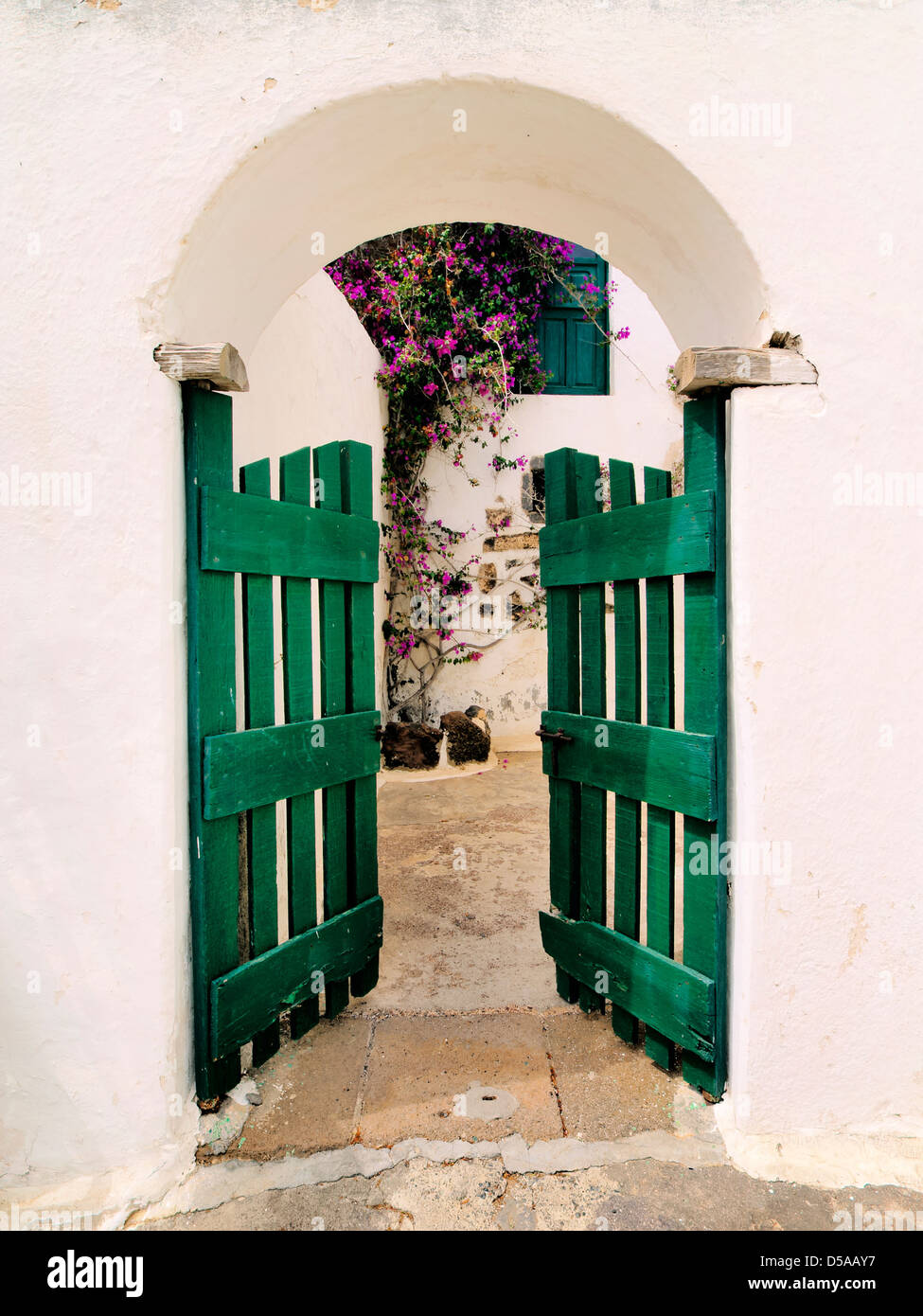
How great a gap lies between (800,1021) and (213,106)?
2.81m

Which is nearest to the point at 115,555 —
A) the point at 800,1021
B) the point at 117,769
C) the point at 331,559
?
the point at 117,769

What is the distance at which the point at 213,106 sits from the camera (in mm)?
1878

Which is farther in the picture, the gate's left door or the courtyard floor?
the gate's left door

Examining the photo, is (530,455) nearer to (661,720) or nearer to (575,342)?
(575,342)

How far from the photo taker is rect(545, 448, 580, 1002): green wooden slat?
2613 millimetres

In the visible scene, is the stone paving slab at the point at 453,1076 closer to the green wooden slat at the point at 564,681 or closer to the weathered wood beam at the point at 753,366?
the green wooden slat at the point at 564,681

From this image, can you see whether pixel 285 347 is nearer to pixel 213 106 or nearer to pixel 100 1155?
pixel 213 106

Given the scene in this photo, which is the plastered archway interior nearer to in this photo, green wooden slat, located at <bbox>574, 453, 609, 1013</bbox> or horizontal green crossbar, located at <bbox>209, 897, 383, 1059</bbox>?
green wooden slat, located at <bbox>574, 453, 609, 1013</bbox>

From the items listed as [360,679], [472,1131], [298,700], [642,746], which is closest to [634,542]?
[642,746]

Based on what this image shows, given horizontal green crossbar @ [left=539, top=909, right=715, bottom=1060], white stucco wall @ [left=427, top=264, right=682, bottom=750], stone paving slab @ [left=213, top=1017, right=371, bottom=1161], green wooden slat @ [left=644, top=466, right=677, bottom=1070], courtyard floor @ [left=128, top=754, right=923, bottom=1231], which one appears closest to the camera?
courtyard floor @ [left=128, top=754, right=923, bottom=1231]

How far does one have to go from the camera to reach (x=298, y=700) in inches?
95.2

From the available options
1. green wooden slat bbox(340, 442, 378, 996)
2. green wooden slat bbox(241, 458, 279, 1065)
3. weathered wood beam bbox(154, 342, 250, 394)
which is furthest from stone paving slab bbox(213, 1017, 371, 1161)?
weathered wood beam bbox(154, 342, 250, 394)

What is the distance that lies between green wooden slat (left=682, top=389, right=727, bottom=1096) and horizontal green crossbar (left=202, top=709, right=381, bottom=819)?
114 cm
